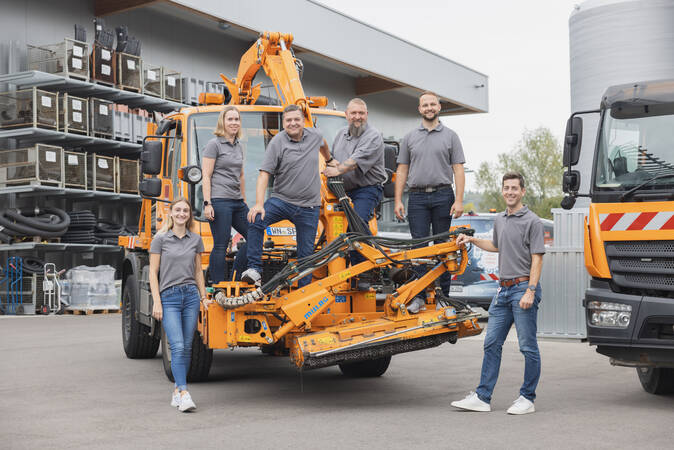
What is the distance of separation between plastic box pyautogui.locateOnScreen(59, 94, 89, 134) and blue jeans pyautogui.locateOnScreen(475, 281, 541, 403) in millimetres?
18173

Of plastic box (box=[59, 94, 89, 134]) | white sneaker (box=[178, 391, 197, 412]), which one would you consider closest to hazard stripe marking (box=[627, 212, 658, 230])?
white sneaker (box=[178, 391, 197, 412])

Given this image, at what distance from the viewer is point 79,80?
942 inches

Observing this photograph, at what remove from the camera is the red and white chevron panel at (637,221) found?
746cm

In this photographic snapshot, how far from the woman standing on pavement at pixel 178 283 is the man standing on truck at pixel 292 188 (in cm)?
54

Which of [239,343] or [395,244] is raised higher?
[395,244]

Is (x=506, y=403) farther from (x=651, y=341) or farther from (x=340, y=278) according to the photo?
(x=340, y=278)

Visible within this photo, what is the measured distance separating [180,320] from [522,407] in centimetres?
309

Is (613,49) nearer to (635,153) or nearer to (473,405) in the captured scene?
(635,153)

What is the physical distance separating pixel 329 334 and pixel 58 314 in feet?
53.4

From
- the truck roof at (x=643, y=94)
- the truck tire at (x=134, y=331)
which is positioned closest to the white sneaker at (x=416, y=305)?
the truck roof at (x=643, y=94)

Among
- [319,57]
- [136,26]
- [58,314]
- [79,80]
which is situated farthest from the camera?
[319,57]

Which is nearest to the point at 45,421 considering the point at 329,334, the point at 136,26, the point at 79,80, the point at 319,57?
the point at 329,334

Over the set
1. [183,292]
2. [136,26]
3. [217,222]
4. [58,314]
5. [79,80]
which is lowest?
[58,314]

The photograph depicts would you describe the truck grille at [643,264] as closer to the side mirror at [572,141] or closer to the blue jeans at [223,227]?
the side mirror at [572,141]
